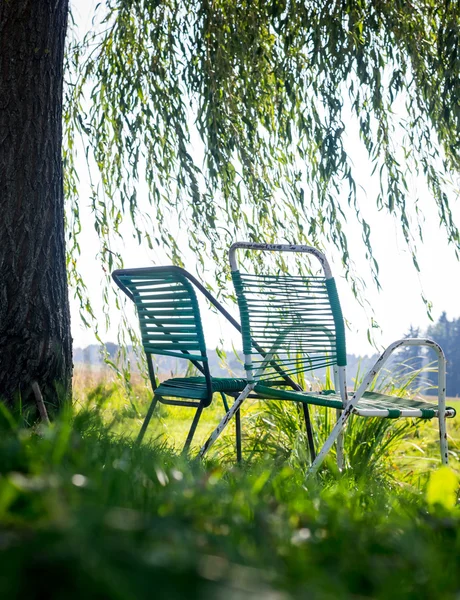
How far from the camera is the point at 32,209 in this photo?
300 cm

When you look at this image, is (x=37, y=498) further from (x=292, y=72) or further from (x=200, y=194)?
(x=292, y=72)

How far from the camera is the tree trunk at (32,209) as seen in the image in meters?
2.90

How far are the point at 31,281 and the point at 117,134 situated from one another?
1.66 metres

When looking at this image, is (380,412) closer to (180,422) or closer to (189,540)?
(189,540)

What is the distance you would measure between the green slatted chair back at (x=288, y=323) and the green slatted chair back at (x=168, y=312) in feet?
0.68

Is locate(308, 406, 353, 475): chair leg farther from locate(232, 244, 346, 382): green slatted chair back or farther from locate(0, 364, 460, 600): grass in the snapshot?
locate(0, 364, 460, 600): grass

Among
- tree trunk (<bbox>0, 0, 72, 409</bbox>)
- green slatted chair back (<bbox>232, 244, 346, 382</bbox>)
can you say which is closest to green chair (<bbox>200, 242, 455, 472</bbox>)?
green slatted chair back (<bbox>232, 244, 346, 382</bbox>)

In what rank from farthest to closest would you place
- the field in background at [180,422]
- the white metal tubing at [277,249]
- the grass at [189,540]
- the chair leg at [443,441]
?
the field in background at [180,422] < the white metal tubing at [277,249] < the chair leg at [443,441] < the grass at [189,540]

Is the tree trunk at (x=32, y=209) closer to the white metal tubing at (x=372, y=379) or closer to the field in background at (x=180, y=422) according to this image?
the field in background at (x=180, y=422)

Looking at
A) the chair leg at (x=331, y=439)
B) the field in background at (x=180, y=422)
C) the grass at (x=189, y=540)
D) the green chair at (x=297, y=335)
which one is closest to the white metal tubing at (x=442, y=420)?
the green chair at (x=297, y=335)

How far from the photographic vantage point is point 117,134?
14.1ft

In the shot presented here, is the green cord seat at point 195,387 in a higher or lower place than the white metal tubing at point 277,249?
lower

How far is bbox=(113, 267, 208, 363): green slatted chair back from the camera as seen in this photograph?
2.89 m

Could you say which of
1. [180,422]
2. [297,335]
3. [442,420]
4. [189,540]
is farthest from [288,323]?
[180,422]
